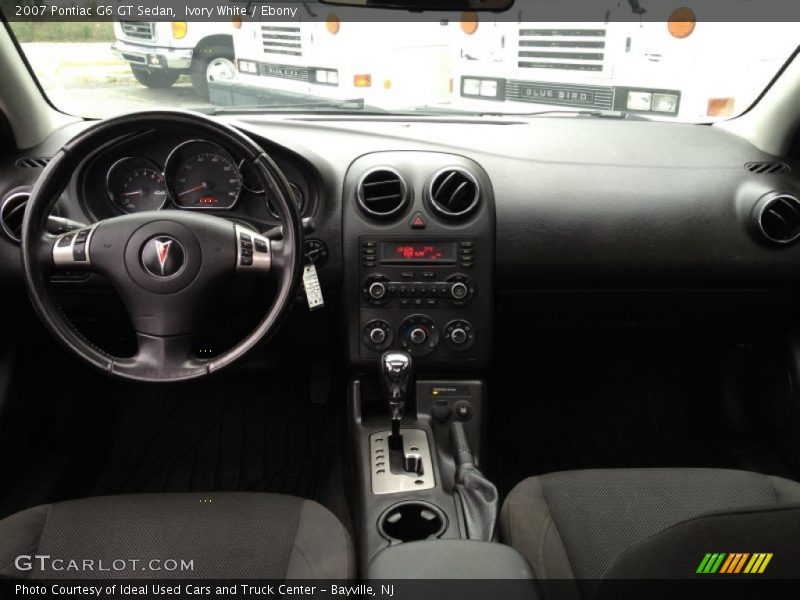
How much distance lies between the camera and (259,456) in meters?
2.55

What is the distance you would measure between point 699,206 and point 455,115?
2.72 ft

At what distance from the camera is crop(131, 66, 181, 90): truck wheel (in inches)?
88.2

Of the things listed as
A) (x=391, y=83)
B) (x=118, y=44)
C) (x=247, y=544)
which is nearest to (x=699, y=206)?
(x=391, y=83)

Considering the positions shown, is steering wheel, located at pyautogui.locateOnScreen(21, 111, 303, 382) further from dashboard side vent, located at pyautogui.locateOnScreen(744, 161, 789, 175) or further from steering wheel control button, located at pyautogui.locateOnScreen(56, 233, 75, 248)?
dashboard side vent, located at pyautogui.locateOnScreen(744, 161, 789, 175)

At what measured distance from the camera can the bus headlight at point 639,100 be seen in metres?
2.38

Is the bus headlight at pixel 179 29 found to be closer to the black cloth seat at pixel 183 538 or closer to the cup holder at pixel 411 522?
the black cloth seat at pixel 183 538

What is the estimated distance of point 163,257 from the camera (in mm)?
1546

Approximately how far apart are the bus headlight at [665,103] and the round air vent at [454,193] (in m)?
0.81

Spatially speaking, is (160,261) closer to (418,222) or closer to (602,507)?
(418,222)

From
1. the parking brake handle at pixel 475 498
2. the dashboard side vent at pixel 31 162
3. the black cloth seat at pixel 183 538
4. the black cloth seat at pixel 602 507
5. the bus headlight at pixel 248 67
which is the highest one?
the bus headlight at pixel 248 67

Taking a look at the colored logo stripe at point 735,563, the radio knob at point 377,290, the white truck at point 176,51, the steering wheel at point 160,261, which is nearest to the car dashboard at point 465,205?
the radio knob at point 377,290

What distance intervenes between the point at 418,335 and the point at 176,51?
3.86ft

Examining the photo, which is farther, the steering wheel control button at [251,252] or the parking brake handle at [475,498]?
the parking brake handle at [475,498]

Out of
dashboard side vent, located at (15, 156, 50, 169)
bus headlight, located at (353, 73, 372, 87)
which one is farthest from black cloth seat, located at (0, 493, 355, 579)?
bus headlight, located at (353, 73, 372, 87)
